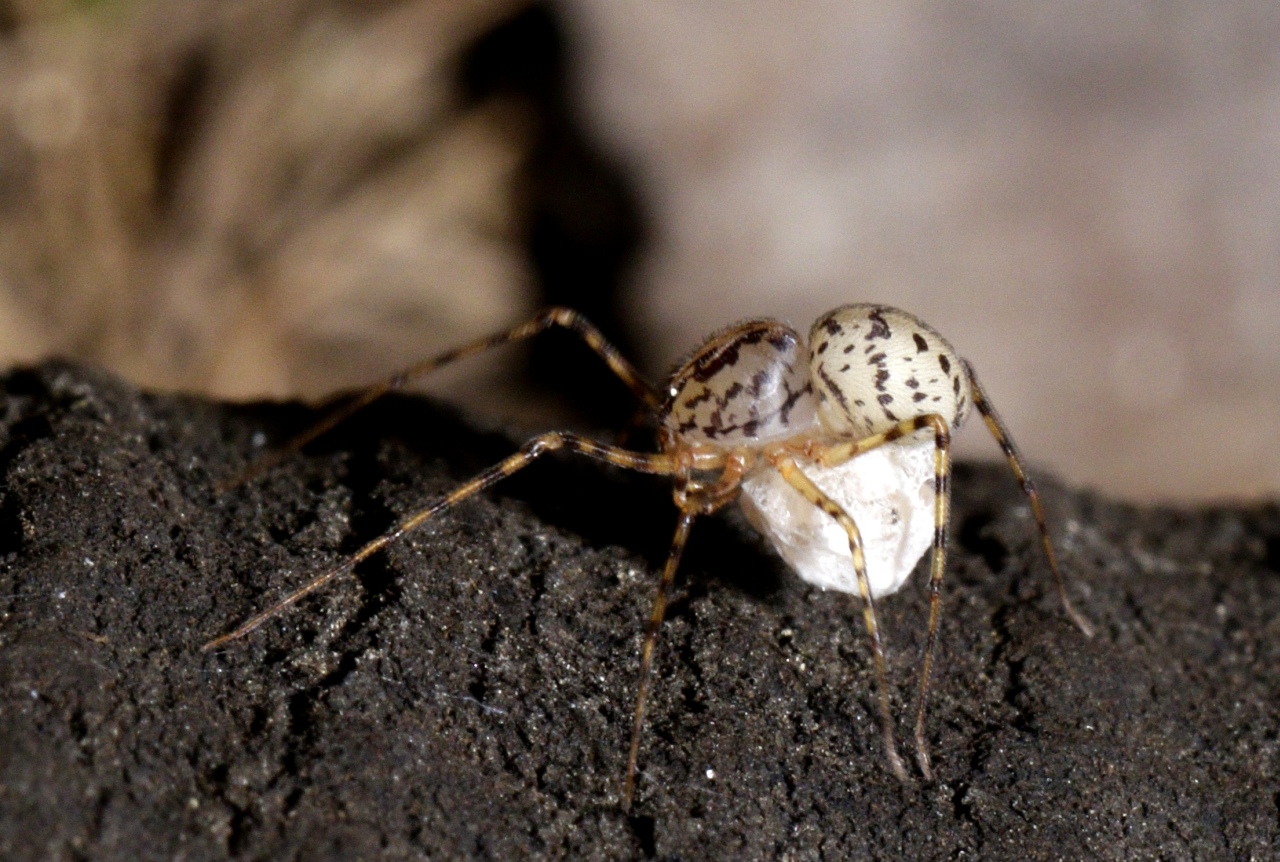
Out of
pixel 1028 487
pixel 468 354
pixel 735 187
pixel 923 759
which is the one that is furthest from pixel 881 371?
pixel 735 187

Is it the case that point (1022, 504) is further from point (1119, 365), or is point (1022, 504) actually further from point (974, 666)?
point (1119, 365)

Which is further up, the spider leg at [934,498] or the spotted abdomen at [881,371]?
the spotted abdomen at [881,371]

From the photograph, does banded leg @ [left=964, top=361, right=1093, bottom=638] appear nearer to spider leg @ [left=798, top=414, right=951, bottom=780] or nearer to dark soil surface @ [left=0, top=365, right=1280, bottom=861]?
dark soil surface @ [left=0, top=365, right=1280, bottom=861]

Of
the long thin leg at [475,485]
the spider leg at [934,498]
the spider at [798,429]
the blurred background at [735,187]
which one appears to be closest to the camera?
the long thin leg at [475,485]

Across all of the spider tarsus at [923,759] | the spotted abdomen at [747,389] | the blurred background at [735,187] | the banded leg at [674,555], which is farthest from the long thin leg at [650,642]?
the blurred background at [735,187]

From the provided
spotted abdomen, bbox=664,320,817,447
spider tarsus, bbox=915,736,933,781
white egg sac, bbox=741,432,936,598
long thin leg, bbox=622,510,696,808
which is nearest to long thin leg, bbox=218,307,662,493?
spotted abdomen, bbox=664,320,817,447

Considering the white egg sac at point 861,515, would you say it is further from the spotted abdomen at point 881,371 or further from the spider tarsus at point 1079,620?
the spider tarsus at point 1079,620

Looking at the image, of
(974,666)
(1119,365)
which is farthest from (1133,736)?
(1119,365)
